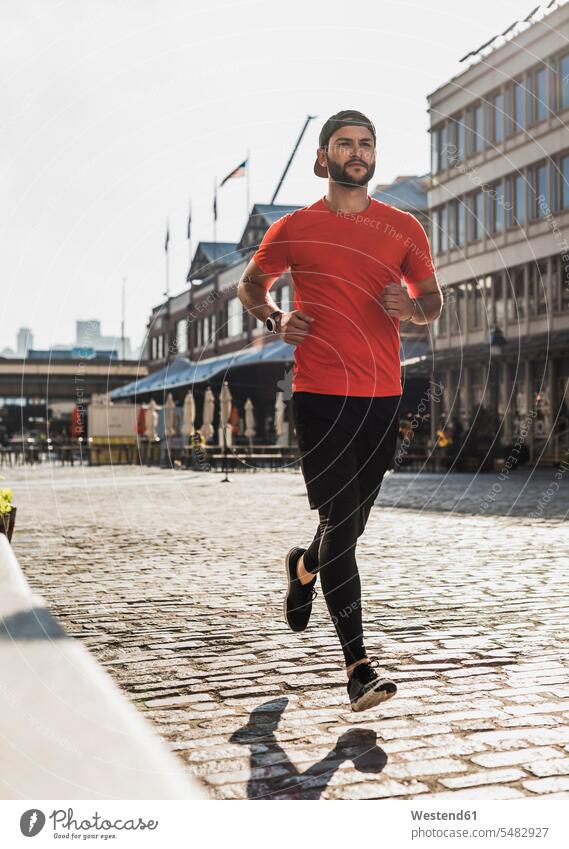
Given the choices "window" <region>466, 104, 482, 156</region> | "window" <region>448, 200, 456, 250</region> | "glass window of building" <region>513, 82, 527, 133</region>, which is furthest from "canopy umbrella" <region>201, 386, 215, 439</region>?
"window" <region>466, 104, 482, 156</region>

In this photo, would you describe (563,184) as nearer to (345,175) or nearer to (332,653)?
(332,653)

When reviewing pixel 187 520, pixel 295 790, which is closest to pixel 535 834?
pixel 295 790

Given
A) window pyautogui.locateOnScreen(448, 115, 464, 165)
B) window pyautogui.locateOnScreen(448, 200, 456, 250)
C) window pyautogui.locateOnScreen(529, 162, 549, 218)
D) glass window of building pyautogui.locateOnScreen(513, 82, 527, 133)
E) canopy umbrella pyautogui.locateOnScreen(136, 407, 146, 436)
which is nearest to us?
window pyautogui.locateOnScreen(529, 162, 549, 218)

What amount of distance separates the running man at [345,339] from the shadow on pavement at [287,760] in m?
0.34

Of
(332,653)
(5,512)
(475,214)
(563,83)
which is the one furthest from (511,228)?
(332,653)

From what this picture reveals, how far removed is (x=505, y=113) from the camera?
113 feet

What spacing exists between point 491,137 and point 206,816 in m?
36.2

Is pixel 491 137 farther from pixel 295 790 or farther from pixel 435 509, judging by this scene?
pixel 295 790

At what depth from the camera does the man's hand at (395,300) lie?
157 inches

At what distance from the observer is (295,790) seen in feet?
10.3

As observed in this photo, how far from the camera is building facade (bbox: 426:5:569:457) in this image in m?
31.2

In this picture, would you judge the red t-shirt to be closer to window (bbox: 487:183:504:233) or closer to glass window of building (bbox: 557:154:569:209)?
glass window of building (bbox: 557:154:569:209)

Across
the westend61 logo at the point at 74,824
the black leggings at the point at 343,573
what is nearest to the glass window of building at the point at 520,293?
the black leggings at the point at 343,573

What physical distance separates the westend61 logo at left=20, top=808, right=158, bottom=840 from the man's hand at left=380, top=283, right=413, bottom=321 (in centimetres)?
203
